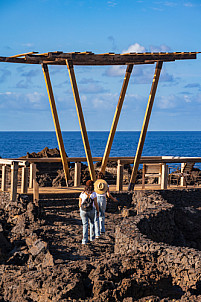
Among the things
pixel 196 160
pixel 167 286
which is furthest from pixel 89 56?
pixel 167 286

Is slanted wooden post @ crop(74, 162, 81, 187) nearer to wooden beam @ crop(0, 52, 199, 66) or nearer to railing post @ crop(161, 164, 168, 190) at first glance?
railing post @ crop(161, 164, 168, 190)

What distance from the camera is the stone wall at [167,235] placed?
7.58 m

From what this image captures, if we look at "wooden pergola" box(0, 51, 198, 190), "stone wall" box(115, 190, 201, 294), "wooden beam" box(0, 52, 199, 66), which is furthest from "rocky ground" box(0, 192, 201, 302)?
"wooden beam" box(0, 52, 199, 66)

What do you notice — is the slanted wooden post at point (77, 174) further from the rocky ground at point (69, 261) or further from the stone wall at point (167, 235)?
the stone wall at point (167, 235)

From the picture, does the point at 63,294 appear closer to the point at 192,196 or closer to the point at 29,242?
the point at 29,242

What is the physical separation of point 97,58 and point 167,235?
5.62 metres

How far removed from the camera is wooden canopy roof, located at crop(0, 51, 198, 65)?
14273mm

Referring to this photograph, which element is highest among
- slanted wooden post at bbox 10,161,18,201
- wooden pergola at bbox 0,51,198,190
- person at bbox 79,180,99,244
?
wooden pergola at bbox 0,51,198,190

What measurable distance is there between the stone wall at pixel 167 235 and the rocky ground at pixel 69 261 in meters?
0.07

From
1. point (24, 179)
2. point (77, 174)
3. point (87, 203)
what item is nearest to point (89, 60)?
point (77, 174)

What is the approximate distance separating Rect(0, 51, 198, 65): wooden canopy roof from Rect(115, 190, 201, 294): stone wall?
4.00 meters

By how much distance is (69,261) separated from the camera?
955 centimetres

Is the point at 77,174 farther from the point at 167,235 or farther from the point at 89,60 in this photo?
the point at 167,235

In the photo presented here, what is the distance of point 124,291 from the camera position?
22.0 feet
